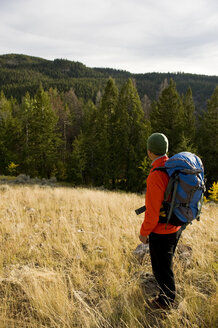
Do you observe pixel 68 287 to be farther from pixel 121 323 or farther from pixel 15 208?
pixel 15 208

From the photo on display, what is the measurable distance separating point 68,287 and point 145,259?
4.37 ft

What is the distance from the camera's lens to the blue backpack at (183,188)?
2.04 m

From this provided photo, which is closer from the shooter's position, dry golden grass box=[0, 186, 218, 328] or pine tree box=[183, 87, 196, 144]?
dry golden grass box=[0, 186, 218, 328]

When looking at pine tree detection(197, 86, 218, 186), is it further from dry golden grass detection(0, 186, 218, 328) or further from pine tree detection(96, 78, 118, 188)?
dry golden grass detection(0, 186, 218, 328)

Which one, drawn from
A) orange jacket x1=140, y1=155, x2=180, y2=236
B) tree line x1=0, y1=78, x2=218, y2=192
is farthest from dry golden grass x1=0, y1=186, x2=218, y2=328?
tree line x1=0, y1=78, x2=218, y2=192

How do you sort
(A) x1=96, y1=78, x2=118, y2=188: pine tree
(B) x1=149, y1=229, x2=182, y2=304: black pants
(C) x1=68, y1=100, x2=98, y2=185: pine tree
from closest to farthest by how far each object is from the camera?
1. (B) x1=149, y1=229, x2=182, y2=304: black pants
2. (A) x1=96, y1=78, x2=118, y2=188: pine tree
3. (C) x1=68, y1=100, x2=98, y2=185: pine tree

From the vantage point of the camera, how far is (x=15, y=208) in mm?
6551

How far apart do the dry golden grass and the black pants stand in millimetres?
180

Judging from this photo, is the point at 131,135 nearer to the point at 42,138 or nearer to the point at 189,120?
the point at 189,120

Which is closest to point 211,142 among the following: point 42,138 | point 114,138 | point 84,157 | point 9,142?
point 114,138

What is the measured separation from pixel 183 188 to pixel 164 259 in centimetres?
87

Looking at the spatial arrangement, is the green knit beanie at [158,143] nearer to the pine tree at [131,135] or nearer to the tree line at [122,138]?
the tree line at [122,138]

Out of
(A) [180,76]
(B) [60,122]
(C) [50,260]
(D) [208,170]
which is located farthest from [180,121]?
(A) [180,76]

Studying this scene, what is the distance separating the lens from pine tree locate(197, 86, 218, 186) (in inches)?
1019
